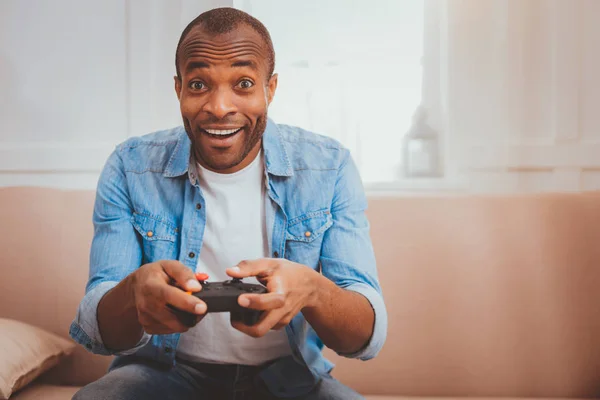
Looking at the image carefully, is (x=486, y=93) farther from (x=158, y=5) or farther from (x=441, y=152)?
(x=158, y=5)

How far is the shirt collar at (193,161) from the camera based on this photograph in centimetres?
123

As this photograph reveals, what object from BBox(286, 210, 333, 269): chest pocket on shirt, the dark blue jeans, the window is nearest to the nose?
BBox(286, 210, 333, 269): chest pocket on shirt

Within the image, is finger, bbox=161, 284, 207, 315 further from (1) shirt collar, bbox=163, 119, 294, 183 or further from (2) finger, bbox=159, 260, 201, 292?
(1) shirt collar, bbox=163, 119, 294, 183

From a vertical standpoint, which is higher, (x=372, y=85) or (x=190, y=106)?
(x=372, y=85)

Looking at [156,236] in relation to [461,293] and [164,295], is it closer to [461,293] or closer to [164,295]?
[164,295]

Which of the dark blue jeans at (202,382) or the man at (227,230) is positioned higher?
the man at (227,230)

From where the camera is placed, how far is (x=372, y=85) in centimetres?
236

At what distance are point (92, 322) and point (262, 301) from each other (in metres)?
0.41

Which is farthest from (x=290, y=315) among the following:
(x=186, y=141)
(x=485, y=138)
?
(x=485, y=138)

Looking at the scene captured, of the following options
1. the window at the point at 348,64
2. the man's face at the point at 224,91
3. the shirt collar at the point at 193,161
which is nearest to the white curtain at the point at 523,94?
the window at the point at 348,64

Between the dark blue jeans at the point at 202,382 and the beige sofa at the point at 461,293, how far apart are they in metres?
0.40

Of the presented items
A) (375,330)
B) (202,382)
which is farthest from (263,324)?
(202,382)

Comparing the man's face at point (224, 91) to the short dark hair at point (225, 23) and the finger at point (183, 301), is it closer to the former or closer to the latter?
the short dark hair at point (225, 23)

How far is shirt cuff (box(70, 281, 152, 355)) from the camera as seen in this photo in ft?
3.39
